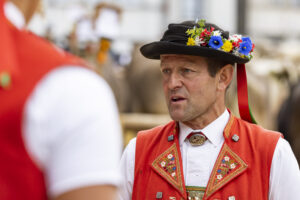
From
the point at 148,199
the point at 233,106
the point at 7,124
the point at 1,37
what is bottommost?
the point at 233,106

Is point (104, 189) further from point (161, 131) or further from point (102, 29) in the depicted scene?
point (102, 29)

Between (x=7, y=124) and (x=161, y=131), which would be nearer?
(x=7, y=124)

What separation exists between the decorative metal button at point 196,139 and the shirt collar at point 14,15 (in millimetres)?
1392

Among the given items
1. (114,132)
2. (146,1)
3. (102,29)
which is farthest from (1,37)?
(146,1)

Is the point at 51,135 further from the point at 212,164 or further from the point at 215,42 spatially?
the point at 215,42

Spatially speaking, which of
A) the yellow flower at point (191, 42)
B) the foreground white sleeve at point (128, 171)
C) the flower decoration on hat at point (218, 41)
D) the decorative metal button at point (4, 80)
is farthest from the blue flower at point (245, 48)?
the decorative metal button at point (4, 80)

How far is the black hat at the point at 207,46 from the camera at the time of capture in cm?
245

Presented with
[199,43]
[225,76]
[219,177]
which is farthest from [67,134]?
[225,76]

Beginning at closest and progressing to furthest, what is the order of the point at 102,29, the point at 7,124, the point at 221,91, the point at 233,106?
the point at 7,124 < the point at 221,91 < the point at 102,29 < the point at 233,106

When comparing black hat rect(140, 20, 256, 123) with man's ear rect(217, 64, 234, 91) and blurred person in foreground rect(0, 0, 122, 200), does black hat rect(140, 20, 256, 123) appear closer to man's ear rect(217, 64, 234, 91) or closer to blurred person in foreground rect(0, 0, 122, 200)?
man's ear rect(217, 64, 234, 91)

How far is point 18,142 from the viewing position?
1.10m

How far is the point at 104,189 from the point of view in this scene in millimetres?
1123

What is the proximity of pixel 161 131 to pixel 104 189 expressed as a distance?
4.95 ft

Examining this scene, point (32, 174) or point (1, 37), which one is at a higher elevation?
point (1, 37)
